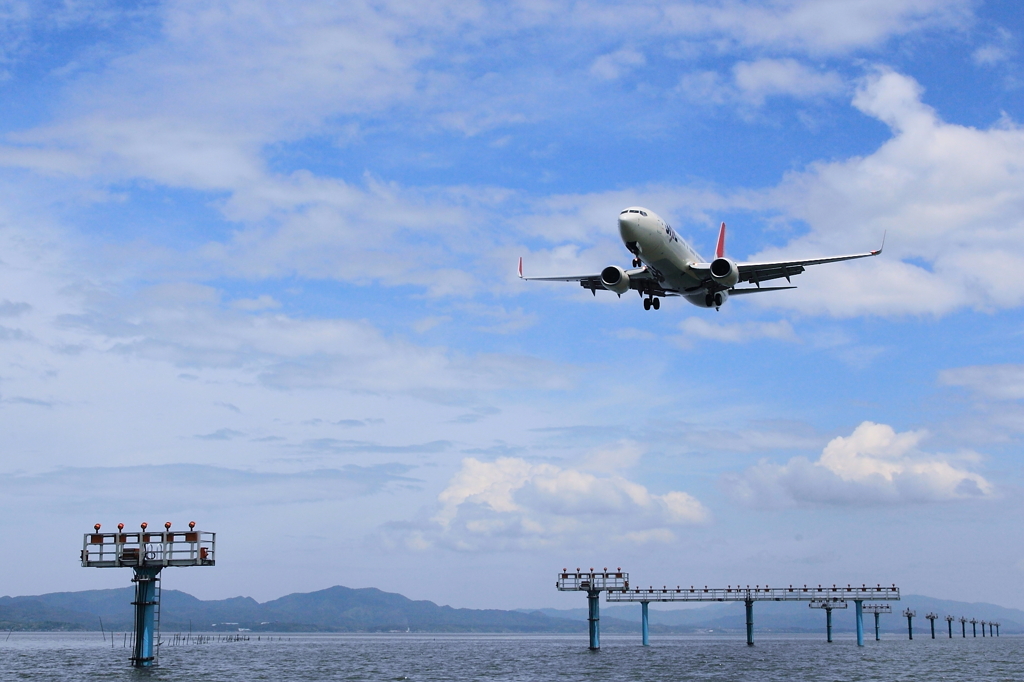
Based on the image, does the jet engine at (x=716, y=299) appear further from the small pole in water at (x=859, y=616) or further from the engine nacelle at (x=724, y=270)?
the small pole in water at (x=859, y=616)

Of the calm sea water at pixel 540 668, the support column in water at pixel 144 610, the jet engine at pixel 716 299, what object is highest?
the jet engine at pixel 716 299

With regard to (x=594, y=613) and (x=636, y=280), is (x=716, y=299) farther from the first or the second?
(x=594, y=613)

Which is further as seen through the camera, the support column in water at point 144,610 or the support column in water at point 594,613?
the support column in water at point 594,613

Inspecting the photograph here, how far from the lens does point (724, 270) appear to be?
56.4 metres

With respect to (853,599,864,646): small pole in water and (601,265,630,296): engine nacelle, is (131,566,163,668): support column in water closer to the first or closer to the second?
(601,265,630,296): engine nacelle

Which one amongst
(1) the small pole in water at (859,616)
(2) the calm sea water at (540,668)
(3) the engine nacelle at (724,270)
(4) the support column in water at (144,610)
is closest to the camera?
(4) the support column in water at (144,610)

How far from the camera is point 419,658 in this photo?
101688mm

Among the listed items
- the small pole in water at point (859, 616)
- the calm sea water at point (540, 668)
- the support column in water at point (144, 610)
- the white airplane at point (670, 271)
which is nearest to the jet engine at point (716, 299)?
the white airplane at point (670, 271)

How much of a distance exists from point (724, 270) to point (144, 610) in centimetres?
3766

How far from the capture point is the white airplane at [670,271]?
174ft

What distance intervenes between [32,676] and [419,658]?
44.7 metres

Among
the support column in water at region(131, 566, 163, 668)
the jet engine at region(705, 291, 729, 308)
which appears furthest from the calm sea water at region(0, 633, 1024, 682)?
the jet engine at region(705, 291, 729, 308)

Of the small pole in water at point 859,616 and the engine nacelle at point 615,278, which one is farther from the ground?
the engine nacelle at point 615,278

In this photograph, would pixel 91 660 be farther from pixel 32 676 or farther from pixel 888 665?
pixel 888 665
